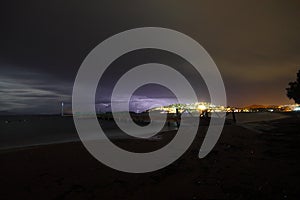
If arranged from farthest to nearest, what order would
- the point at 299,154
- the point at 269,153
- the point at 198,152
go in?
1. the point at 198,152
2. the point at 269,153
3. the point at 299,154

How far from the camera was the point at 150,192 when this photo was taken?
17.9ft

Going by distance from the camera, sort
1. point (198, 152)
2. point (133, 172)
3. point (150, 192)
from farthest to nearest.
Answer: point (198, 152)
point (133, 172)
point (150, 192)

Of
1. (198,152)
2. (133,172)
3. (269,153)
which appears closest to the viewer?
(133,172)

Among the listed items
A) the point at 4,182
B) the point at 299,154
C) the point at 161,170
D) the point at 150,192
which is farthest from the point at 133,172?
the point at 299,154

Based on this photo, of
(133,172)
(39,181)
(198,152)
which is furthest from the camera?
(198,152)

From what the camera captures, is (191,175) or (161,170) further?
(161,170)

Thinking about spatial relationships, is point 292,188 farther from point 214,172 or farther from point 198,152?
point 198,152

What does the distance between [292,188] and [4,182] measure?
8.04 m

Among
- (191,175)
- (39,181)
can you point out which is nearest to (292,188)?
(191,175)

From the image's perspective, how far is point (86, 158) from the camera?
967cm

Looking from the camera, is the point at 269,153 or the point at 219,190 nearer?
the point at 219,190

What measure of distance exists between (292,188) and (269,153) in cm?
457

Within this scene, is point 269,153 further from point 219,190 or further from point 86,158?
point 86,158

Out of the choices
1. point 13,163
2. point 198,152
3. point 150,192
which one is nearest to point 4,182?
point 13,163
